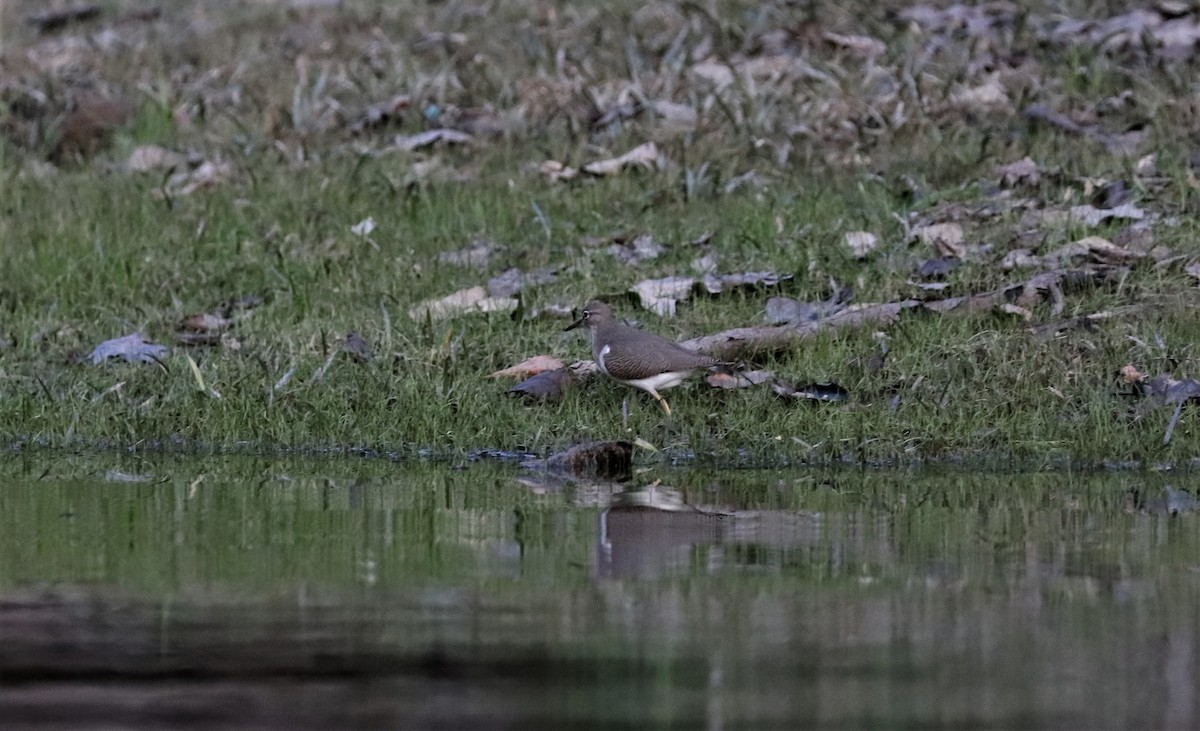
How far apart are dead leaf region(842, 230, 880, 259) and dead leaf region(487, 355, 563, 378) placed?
1.98m

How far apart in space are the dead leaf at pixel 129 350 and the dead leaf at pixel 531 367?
1714 mm

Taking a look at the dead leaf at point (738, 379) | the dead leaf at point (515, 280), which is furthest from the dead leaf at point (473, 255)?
the dead leaf at point (738, 379)

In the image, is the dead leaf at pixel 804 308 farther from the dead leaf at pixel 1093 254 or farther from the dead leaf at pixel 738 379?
the dead leaf at pixel 1093 254

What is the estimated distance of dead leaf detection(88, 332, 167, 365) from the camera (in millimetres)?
9703

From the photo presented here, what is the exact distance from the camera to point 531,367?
9172 mm

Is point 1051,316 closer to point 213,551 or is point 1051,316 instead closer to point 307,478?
point 307,478

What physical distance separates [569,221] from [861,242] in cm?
175

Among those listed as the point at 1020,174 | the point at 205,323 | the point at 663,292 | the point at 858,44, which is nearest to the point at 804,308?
the point at 663,292

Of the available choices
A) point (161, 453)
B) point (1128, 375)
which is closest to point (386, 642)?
point (161, 453)

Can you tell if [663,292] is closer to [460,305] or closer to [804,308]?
[804,308]

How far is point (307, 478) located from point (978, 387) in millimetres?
2883

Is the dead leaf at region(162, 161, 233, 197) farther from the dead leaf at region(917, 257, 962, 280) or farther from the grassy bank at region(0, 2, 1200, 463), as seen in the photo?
the dead leaf at region(917, 257, 962, 280)

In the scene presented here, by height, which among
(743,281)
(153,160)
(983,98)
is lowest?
(743,281)

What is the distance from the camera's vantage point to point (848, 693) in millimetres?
4367
